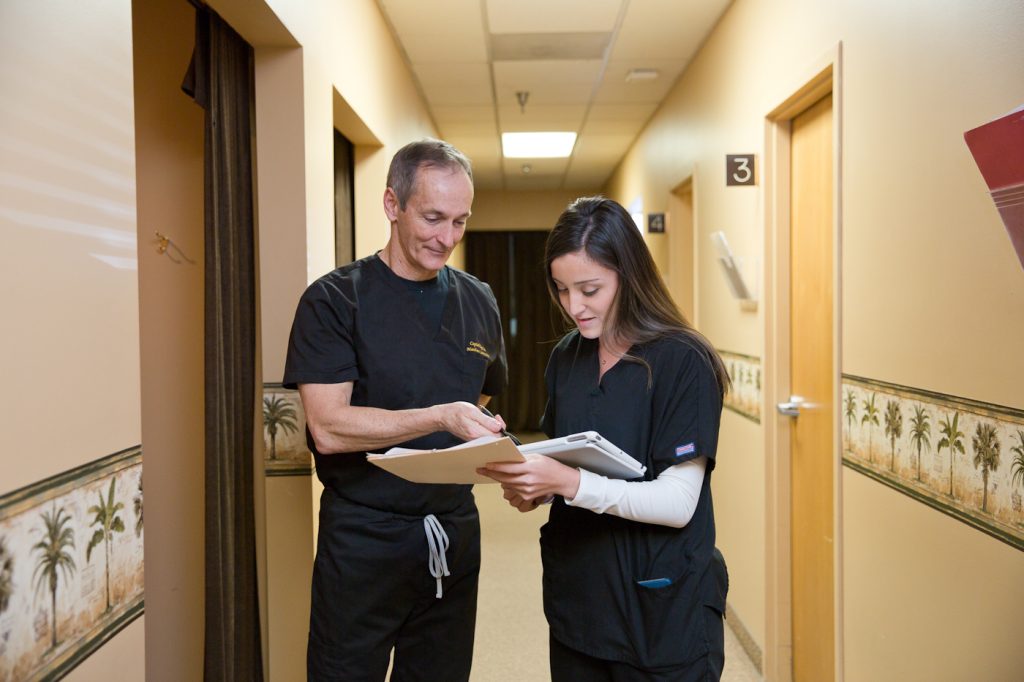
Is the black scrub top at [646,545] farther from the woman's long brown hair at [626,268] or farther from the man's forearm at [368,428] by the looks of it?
the man's forearm at [368,428]

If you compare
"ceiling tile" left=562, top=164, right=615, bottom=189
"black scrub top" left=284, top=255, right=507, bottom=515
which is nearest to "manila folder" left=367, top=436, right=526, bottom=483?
"black scrub top" left=284, top=255, right=507, bottom=515

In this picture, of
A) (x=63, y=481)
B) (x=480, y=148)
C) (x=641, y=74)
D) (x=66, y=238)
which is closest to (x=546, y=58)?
(x=641, y=74)

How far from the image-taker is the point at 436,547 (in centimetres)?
165

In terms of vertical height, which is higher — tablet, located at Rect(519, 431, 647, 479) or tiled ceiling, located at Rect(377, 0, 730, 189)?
tiled ceiling, located at Rect(377, 0, 730, 189)

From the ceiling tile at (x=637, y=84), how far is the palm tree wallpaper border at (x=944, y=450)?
2654 millimetres

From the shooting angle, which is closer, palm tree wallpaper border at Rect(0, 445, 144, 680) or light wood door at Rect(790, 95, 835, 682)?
palm tree wallpaper border at Rect(0, 445, 144, 680)

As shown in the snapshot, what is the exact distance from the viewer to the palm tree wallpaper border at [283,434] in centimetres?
226

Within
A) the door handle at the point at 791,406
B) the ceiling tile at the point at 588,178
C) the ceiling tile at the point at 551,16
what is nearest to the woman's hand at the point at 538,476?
the door handle at the point at 791,406

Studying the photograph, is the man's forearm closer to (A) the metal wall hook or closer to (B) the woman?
(B) the woman

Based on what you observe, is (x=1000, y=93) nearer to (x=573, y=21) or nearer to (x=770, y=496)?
(x=770, y=496)

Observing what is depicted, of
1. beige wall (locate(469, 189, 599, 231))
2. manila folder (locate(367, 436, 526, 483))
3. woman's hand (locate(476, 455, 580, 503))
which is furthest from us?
beige wall (locate(469, 189, 599, 231))

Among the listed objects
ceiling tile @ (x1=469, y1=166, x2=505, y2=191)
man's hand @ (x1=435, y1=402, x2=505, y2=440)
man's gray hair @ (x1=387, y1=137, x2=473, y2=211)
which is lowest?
man's hand @ (x1=435, y1=402, x2=505, y2=440)

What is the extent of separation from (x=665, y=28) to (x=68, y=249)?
3240 mm

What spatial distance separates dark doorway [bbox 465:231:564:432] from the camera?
9.34 meters
